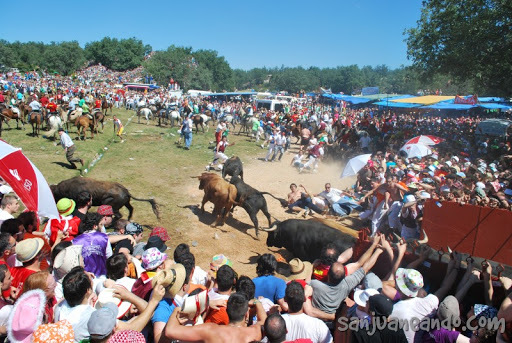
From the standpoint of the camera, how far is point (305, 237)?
23.8 feet

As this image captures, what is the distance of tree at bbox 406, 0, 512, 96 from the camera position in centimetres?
Answer: 1722

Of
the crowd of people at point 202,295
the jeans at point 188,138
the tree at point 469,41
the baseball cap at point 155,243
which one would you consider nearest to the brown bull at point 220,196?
the crowd of people at point 202,295

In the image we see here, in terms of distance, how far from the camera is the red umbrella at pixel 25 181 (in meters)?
3.99

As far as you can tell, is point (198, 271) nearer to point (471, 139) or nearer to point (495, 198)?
point (495, 198)

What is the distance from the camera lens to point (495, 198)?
820cm

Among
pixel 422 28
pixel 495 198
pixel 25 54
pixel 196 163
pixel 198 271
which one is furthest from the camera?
pixel 25 54

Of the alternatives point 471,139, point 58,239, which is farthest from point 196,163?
point 471,139

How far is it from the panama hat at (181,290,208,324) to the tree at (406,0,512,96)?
2032 cm

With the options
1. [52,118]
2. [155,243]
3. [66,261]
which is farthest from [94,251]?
[52,118]

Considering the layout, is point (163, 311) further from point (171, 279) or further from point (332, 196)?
point (332, 196)

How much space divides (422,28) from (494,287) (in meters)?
23.7

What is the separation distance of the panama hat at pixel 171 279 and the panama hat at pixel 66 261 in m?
1.15

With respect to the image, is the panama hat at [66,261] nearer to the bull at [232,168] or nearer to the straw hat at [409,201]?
the straw hat at [409,201]
